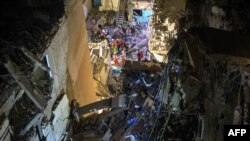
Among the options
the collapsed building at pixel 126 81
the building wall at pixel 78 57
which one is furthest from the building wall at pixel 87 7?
the building wall at pixel 78 57

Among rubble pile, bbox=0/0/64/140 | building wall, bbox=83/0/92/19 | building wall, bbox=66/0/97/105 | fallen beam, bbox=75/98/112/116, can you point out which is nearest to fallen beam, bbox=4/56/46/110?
rubble pile, bbox=0/0/64/140

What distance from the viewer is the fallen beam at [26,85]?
14.4 m

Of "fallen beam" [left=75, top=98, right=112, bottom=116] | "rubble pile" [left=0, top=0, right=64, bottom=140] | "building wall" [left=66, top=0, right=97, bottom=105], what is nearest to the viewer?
"rubble pile" [left=0, top=0, right=64, bottom=140]

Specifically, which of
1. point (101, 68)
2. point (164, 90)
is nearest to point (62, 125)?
point (164, 90)

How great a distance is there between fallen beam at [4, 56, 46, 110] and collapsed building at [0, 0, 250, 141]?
1.4 inches

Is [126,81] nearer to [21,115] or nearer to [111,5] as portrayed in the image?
[21,115]

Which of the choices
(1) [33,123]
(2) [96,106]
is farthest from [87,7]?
(1) [33,123]

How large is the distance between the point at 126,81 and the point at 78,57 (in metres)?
3.00

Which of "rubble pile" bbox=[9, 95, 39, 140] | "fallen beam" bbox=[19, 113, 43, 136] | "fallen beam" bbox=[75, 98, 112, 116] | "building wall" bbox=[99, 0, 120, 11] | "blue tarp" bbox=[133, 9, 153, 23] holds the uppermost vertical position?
"building wall" bbox=[99, 0, 120, 11]

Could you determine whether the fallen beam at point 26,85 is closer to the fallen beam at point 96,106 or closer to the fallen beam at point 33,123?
the fallen beam at point 33,123

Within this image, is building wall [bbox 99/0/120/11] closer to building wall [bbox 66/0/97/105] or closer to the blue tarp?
the blue tarp

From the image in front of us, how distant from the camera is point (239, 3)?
1334 centimetres

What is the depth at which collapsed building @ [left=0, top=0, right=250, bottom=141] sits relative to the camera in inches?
465

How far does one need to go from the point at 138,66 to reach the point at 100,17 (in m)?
21.0
